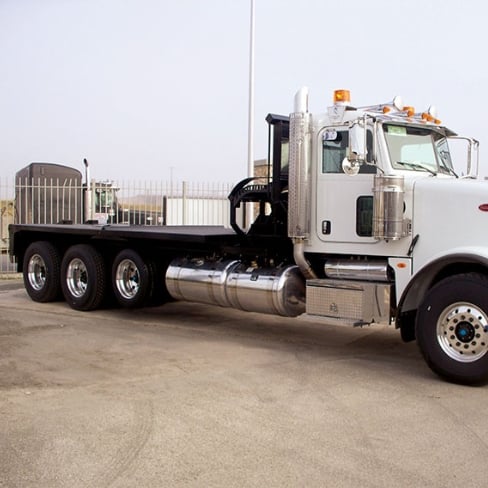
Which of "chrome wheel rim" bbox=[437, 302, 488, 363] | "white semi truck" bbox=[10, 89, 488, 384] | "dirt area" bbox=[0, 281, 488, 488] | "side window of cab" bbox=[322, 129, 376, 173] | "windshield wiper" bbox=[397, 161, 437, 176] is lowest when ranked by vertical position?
"dirt area" bbox=[0, 281, 488, 488]

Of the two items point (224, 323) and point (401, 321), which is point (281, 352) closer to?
point (401, 321)

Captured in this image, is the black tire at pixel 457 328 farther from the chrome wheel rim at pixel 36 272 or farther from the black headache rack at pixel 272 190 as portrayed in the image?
the chrome wheel rim at pixel 36 272

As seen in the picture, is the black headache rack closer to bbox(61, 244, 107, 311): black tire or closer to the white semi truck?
the white semi truck

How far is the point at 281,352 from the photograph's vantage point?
25.0 ft

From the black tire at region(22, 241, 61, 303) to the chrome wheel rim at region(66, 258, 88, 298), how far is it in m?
0.45

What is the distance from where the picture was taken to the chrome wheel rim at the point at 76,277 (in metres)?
10.7

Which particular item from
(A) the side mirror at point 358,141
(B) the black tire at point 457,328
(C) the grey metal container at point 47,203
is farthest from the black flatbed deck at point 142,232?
(C) the grey metal container at point 47,203

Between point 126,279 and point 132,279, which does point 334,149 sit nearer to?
point 132,279

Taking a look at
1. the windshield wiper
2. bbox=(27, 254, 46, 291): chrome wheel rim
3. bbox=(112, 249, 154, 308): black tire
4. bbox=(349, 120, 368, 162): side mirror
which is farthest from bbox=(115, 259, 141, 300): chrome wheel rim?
the windshield wiper

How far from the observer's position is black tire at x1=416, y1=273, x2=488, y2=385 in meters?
5.96

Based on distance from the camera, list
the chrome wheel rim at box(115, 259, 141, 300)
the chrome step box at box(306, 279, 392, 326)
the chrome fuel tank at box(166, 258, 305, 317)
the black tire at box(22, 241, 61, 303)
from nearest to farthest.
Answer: the chrome step box at box(306, 279, 392, 326), the chrome fuel tank at box(166, 258, 305, 317), the chrome wheel rim at box(115, 259, 141, 300), the black tire at box(22, 241, 61, 303)

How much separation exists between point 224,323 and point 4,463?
5.70 metres

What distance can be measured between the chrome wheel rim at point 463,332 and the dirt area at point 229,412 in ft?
1.14

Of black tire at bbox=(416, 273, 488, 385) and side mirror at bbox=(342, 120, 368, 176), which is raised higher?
Result: side mirror at bbox=(342, 120, 368, 176)
